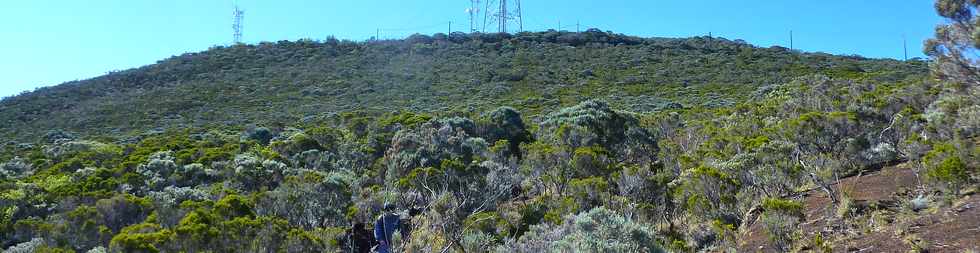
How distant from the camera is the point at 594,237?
706 cm

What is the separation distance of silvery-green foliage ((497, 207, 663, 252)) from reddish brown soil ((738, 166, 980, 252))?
130 cm

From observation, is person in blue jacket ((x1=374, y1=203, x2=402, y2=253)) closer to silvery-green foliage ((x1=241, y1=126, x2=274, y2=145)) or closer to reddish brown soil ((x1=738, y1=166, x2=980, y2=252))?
reddish brown soil ((x1=738, y1=166, x2=980, y2=252))

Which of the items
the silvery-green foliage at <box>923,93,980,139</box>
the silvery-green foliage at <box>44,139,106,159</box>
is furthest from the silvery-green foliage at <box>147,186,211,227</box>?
the silvery-green foliage at <box>923,93,980,139</box>

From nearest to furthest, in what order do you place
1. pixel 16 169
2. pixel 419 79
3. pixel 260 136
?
pixel 16 169
pixel 260 136
pixel 419 79

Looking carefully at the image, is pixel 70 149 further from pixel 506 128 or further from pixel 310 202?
pixel 310 202

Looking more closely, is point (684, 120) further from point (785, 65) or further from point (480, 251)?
point (785, 65)

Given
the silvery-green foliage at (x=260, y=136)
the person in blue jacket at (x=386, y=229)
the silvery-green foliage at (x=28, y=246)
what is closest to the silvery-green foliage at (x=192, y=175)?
the silvery-green foliage at (x=28, y=246)

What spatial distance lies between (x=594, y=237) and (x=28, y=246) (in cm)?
844

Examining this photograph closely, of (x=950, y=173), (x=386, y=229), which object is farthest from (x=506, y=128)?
(x=950, y=173)

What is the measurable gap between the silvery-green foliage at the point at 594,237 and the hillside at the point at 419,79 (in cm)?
1980

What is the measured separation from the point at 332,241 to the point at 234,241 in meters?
1.28

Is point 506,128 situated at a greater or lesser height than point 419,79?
lesser

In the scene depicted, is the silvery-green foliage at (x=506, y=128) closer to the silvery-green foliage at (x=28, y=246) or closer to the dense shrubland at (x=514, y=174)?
the dense shrubland at (x=514, y=174)

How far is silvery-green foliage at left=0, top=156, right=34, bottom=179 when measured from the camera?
17600 mm
